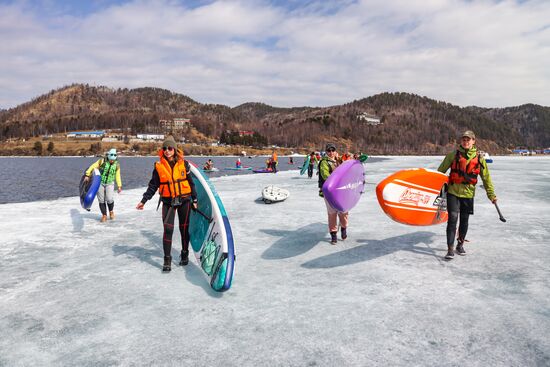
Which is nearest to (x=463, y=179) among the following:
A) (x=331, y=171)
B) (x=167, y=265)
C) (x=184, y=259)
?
(x=331, y=171)

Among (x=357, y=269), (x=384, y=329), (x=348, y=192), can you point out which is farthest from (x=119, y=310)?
(x=348, y=192)

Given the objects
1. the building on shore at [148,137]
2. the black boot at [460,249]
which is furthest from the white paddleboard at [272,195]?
the building on shore at [148,137]

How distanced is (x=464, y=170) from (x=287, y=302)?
363 cm

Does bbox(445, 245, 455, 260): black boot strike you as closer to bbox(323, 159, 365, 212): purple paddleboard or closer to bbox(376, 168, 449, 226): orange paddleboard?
bbox(376, 168, 449, 226): orange paddleboard

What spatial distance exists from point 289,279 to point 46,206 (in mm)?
10761

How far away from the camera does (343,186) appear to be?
700 centimetres

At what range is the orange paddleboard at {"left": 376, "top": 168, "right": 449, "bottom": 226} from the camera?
670 centimetres

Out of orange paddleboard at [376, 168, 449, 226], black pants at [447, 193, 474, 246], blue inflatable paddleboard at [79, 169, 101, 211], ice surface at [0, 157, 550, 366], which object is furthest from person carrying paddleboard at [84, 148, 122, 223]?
black pants at [447, 193, 474, 246]

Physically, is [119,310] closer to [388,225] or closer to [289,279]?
[289,279]

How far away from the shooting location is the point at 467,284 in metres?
5.11

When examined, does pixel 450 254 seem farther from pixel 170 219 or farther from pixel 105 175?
pixel 105 175

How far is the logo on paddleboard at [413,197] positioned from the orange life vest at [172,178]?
3779mm

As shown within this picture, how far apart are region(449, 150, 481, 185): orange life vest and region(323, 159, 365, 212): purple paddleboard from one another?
5.92 feet

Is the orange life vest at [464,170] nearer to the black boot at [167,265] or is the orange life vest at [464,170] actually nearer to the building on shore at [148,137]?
the black boot at [167,265]
